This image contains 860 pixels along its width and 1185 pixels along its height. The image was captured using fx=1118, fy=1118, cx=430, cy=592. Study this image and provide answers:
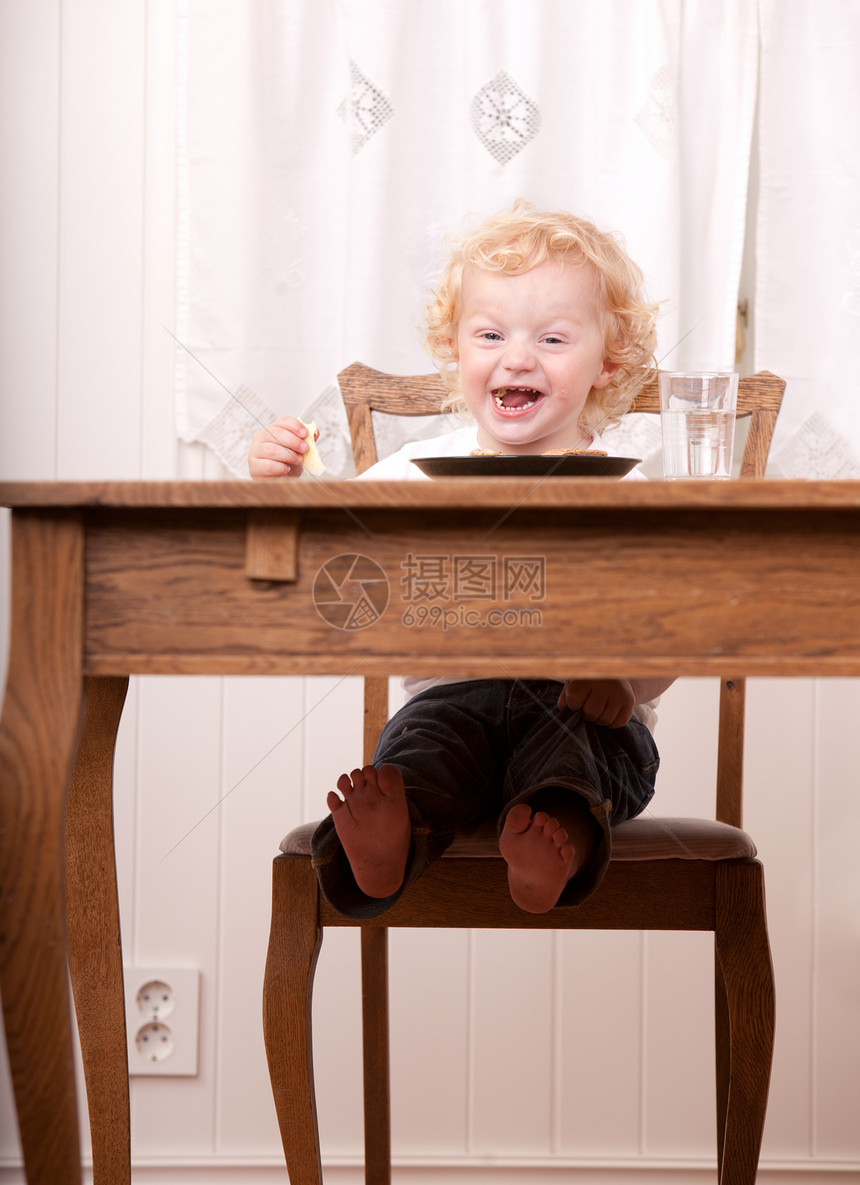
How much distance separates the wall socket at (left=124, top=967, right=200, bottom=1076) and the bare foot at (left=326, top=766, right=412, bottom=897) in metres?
0.74

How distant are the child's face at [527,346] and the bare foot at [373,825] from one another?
0.47 meters

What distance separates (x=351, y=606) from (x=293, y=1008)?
1.82ft

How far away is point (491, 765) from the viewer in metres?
1.01

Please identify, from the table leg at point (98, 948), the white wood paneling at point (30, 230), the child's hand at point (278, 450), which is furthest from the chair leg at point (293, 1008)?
the white wood paneling at point (30, 230)

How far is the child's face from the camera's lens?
1.17 meters

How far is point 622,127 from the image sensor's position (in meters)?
1.42

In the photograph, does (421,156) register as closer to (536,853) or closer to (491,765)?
(491,765)

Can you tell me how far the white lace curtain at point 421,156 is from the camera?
4.68 feet

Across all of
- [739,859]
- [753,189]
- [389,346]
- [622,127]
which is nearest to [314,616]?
[739,859]

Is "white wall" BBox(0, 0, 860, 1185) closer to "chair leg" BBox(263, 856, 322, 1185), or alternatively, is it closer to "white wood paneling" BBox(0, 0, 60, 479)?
"white wood paneling" BBox(0, 0, 60, 479)

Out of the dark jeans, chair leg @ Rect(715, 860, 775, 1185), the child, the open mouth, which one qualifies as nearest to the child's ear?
the child

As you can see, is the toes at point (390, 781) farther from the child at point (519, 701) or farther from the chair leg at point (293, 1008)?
the chair leg at point (293, 1008)

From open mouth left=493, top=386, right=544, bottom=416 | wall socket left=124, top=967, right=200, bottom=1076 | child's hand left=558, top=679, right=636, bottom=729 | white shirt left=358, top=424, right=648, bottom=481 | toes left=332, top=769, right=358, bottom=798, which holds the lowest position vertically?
wall socket left=124, top=967, right=200, bottom=1076

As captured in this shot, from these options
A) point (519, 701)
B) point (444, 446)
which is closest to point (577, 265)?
point (444, 446)
